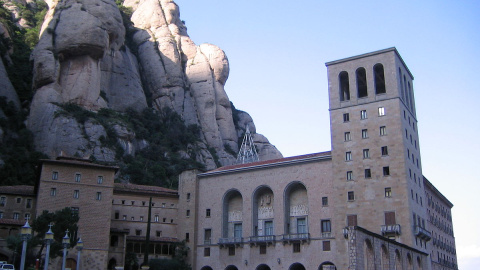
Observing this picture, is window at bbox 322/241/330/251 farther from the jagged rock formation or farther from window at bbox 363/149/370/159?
the jagged rock formation

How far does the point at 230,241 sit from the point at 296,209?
761cm

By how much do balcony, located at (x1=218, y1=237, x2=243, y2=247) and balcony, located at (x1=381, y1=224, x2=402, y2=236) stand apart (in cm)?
1490

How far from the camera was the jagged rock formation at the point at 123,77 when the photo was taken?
71562 millimetres

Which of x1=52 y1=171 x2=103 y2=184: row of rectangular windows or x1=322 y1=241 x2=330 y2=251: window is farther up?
x1=52 y1=171 x2=103 y2=184: row of rectangular windows

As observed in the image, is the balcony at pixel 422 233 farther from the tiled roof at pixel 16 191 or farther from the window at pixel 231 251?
the tiled roof at pixel 16 191

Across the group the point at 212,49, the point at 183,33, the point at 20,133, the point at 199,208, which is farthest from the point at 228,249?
the point at 183,33

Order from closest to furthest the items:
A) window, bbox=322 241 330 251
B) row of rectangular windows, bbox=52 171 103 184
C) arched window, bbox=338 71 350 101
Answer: window, bbox=322 241 330 251 → row of rectangular windows, bbox=52 171 103 184 → arched window, bbox=338 71 350 101

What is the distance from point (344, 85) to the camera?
52.1 meters

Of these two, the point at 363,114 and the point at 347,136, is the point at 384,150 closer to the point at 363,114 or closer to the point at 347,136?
the point at 347,136

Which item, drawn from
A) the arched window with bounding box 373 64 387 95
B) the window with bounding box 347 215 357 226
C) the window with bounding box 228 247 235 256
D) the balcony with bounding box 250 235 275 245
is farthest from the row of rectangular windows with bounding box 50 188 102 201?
the arched window with bounding box 373 64 387 95

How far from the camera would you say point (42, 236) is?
128 ft

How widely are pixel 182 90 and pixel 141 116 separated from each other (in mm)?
12418

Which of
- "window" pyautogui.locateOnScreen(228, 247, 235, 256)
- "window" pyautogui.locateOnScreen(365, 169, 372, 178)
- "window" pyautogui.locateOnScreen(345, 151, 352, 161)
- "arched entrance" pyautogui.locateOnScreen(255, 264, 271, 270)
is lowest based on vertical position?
"arched entrance" pyautogui.locateOnScreen(255, 264, 271, 270)

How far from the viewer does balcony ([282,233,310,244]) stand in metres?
47.6
